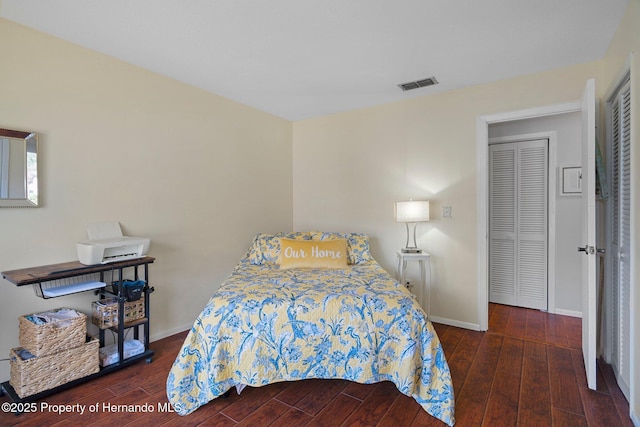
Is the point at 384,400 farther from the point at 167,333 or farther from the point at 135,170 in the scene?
the point at 135,170

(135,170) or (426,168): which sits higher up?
(426,168)

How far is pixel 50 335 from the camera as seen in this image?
6.36 feet

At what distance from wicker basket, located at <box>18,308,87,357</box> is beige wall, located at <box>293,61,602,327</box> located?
2608 mm

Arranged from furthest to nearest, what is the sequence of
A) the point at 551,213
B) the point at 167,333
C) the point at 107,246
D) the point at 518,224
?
the point at 518,224 → the point at 551,213 → the point at 167,333 → the point at 107,246

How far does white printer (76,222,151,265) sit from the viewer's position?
6.97ft

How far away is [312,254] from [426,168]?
1.50 meters

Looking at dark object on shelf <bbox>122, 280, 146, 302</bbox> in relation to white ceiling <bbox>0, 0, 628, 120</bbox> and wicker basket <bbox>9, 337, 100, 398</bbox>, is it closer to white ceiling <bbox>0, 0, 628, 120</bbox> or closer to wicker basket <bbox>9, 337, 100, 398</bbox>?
wicker basket <bbox>9, 337, 100, 398</bbox>

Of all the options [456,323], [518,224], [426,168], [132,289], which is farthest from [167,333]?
[518,224]

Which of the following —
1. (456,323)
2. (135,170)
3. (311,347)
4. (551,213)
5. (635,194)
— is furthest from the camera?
(551,213)

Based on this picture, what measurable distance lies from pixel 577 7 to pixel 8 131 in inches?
140

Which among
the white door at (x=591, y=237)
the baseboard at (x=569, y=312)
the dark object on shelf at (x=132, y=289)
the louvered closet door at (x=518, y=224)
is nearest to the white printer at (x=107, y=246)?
the dark object on shelf at (x=132, y=289)

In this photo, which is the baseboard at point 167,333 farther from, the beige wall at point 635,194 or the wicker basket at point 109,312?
the beige wall at point 635,194

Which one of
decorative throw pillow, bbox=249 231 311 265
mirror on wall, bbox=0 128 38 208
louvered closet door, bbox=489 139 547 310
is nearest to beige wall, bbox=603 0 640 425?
louvered closet door, bbox=489 139 547 310

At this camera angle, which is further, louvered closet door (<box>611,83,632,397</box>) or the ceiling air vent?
the ceiling air vent
